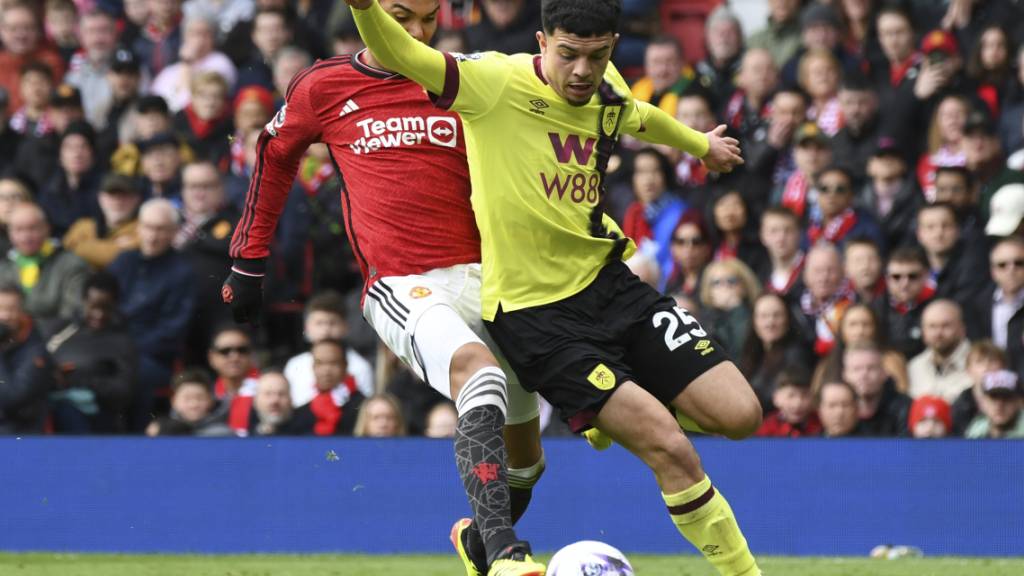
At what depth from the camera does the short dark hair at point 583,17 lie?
20.7 ft

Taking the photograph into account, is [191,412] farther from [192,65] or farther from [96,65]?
[96,65]

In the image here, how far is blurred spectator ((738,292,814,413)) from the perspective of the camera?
10633mm

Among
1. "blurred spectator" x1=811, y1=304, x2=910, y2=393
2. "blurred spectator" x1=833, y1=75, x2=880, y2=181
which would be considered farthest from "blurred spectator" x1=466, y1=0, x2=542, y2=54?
"blurred spectator" x1=811, y1=304, x2=910, y2=393

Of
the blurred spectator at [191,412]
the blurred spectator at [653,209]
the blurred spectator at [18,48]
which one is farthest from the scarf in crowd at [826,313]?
the blurred spectator at [18,48]

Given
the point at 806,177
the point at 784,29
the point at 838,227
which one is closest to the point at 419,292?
the point at 838,227

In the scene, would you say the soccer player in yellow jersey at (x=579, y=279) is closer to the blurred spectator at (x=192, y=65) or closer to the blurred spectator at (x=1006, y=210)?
the blurred spectator at (x=1006, y=210)

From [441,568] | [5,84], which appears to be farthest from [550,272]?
[5,84]

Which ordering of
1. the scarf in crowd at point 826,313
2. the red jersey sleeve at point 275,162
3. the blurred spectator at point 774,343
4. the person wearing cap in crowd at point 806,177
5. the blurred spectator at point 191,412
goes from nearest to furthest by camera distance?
the red jersey sleeve at point 275,162, the blurred spectator at point 774,343, the scarf in crowd at point 826,313, the blurred spectator at point 191,412, the person wearing cap in crowd at point 806,177

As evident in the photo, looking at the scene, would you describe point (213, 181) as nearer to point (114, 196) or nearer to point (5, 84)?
point (114, 196)

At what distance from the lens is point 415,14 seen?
22.6 feet

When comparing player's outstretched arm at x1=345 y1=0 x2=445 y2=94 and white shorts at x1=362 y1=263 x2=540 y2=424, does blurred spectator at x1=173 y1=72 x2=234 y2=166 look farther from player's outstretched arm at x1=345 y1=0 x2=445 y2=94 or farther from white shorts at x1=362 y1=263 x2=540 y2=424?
player's outstretched arm at x1=345 y1=0 x2=445 y2=94

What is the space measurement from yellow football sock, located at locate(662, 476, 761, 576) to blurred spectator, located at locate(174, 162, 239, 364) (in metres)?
5.92

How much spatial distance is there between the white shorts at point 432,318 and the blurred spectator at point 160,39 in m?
7.80

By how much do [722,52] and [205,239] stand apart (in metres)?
3.80
